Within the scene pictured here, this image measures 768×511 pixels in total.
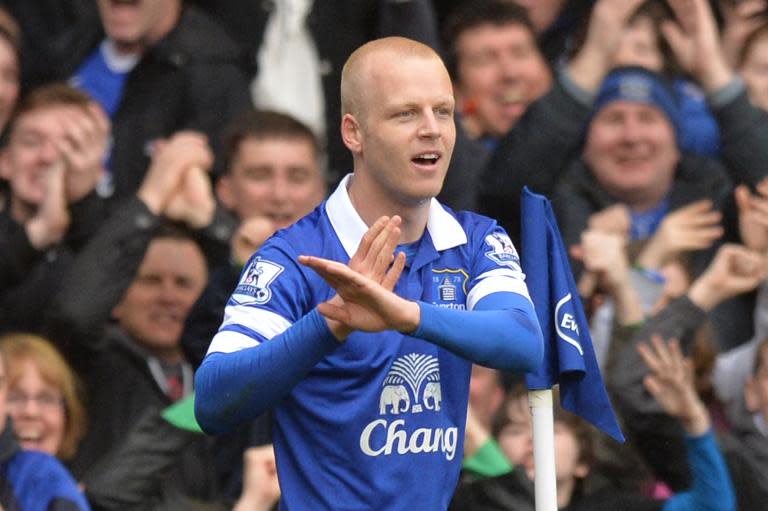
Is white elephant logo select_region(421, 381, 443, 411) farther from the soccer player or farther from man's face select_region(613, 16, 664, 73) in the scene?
man's face select_region(613, 16, 664, 73)

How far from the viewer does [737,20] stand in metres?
9.23

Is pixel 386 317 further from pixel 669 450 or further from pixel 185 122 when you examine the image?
pixel 185 122

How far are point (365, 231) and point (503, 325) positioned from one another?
49cm

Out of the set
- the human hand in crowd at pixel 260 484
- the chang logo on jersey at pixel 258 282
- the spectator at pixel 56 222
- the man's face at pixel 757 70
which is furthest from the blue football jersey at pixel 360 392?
the man's face at pixel 757 70

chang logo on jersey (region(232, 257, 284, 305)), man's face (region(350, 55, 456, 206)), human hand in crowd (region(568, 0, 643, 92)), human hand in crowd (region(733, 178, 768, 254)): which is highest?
human hand in crowd (region(568, 0, 643, 92))

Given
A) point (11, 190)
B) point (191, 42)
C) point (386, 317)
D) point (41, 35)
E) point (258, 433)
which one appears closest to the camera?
point (386, 317)

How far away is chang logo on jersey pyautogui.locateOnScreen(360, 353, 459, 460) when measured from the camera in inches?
196

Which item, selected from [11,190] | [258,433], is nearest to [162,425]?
[258,433]

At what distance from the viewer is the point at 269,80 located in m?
8.99

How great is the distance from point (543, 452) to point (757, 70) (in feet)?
12.6

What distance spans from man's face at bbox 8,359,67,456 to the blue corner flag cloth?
2.49 meters

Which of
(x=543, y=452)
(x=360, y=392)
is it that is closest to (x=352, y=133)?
(x=360, y=392)

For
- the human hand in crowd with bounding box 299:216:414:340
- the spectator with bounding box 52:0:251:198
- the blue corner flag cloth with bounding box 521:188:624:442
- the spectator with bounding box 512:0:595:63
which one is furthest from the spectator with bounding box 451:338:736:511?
the spectator with bounding box 512:0:595:63

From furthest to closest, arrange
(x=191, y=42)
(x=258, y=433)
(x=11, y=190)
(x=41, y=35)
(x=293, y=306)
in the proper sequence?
1. (x=41, y=35)
2. (x=191, y=42)
3. (x=11, y=190)
4. (x=258, y=433)
5. (x=293, y=306)
